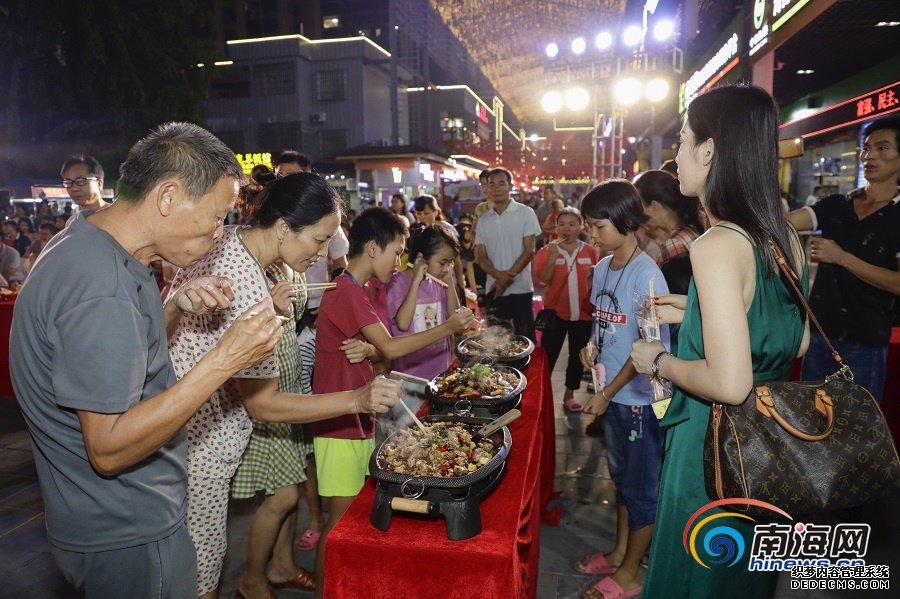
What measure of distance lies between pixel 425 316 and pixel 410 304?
10.2 inches

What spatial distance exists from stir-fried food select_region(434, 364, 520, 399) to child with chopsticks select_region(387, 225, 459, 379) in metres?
0.38

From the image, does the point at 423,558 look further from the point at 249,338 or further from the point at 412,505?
the point at 249,338

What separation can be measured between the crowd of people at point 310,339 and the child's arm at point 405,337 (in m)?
0.01

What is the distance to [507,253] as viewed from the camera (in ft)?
20.5

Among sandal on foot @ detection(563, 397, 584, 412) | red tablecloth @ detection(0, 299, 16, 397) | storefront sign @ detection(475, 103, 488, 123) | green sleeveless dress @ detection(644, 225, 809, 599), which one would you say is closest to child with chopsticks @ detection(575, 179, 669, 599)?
green sleeveless dress @ detection(644, 225, 809, 599)

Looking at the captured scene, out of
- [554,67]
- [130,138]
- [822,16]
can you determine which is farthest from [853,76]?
[130,138]

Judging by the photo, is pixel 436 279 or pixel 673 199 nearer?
pixel 673 199

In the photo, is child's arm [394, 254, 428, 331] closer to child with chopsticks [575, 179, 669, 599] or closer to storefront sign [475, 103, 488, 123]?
child with chopsticks [575, 179, 669, 599]

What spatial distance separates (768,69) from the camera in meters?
7.82

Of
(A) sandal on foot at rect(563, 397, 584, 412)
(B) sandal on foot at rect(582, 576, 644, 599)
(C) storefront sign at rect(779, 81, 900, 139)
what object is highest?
(C) storefront sign at rect(779, 81, 900, 139)

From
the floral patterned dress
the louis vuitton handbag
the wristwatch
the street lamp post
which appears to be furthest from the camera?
the street lamp post

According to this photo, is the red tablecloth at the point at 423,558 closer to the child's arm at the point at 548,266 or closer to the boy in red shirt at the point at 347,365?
the boy in red shirt at the point at 347,365

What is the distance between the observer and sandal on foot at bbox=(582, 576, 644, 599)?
114 inches

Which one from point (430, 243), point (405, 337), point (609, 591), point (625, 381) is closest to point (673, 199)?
point (625, 381)
